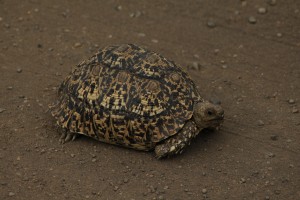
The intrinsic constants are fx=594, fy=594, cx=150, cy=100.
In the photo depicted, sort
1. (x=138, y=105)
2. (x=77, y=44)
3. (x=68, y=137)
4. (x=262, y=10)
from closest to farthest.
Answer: (x=138, y=105) < (x=68, y=137) < (x=77, y=44) < (x=262, y=10)

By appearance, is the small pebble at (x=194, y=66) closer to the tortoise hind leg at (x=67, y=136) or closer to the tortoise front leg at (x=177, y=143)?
the tortoise front leg at (x=177, y=143)

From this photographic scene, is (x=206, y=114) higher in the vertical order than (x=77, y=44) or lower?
higher

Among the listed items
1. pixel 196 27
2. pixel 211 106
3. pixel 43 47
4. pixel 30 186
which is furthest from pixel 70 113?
pixel 196 27

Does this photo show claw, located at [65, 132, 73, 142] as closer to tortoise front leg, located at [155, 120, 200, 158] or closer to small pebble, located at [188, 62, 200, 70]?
tortoise front leg, located at [155, 120, 200, 158]

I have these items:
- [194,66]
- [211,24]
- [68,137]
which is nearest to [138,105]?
[68,137]

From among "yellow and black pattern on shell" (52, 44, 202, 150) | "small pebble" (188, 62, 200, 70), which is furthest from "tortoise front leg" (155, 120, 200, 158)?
"small pebble" (188, 62, 200, 70)

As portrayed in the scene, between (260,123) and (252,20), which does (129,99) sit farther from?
(252,20)
